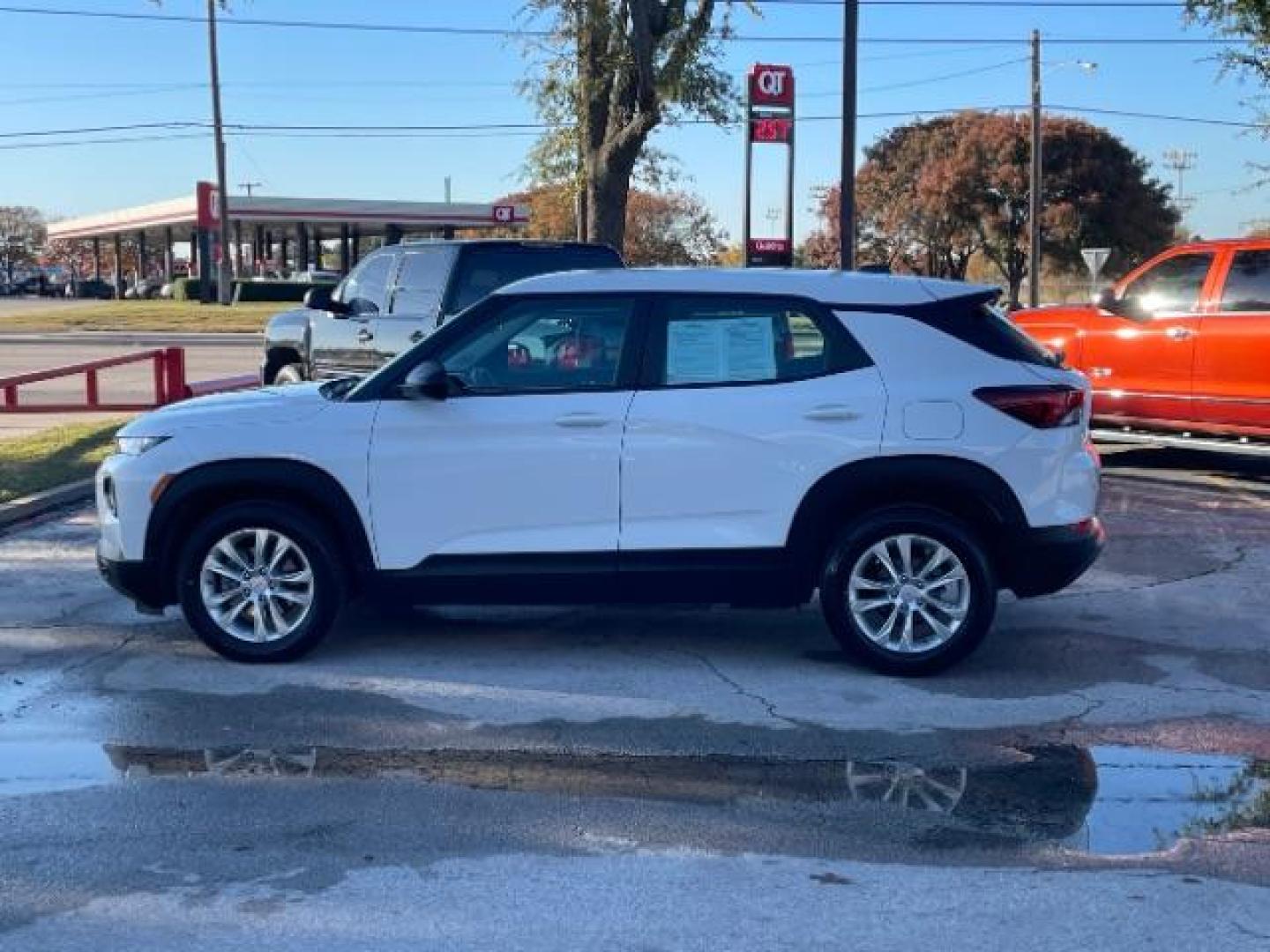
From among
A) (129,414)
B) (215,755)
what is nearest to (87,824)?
(215,755)

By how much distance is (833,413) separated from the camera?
21.5ft

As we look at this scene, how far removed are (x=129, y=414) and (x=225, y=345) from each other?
19.1 metres

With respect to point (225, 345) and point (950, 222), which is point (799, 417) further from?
point (950, 222)

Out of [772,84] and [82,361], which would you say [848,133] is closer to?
[772,84]

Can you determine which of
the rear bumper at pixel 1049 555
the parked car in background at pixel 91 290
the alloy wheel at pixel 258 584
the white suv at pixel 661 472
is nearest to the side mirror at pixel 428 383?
the white suv at pixel 661 472

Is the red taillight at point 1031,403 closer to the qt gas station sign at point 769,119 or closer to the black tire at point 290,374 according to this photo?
the black tire at point 290,374

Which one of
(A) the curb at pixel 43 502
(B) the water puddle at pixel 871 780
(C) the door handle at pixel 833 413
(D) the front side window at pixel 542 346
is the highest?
(D) the front side window at pixel 542 346

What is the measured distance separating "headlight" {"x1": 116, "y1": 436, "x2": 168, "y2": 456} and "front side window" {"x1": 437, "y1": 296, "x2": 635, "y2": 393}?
4.67 ft

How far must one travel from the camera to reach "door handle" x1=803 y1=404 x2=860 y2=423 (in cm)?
655

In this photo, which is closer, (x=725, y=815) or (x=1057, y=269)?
(x=725, y=815)

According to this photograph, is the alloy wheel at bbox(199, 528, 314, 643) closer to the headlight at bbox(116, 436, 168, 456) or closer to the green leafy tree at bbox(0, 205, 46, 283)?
the headlight at bbox(116, 436, 168, 456)

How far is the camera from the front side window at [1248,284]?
11742 mm

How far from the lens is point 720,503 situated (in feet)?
21.7

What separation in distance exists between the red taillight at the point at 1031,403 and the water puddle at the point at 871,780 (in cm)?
154
